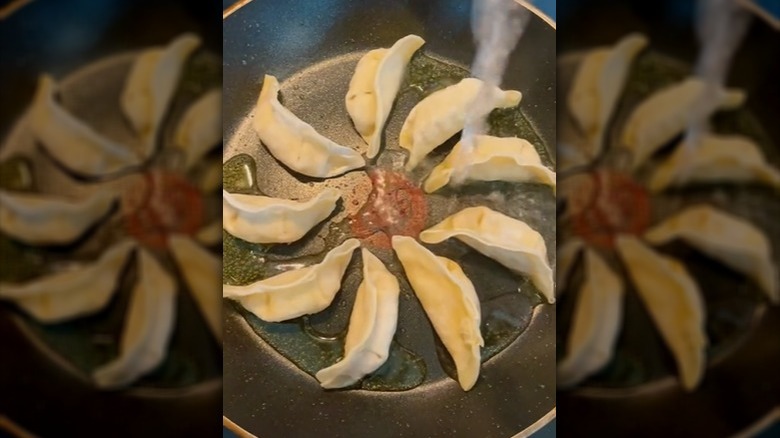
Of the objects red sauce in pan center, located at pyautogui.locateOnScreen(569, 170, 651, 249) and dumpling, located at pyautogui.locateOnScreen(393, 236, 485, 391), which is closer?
red sauce in pan center, located at pyautogui.locateOnScreen(569, 170, 651, 249)

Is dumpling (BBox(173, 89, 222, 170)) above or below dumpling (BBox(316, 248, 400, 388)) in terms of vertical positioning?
above

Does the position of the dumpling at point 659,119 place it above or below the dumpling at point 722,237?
above

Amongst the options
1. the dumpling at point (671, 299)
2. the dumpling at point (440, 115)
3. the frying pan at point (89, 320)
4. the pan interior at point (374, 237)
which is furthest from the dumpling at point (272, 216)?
the dumpling at point (671, 299)

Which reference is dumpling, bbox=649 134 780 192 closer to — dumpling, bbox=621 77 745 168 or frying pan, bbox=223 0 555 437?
dumpling, bbox=621 77 745 168

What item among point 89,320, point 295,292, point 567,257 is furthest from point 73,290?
point 295,292

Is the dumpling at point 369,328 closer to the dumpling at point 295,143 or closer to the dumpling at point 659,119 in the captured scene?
the dumpling at point 295,143

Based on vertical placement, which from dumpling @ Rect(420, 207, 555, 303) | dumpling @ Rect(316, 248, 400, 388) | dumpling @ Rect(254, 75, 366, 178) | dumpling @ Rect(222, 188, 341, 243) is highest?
dumpling @ Rect(254, 75, 366, 178)

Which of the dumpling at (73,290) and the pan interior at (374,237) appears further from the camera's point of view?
the pan interior at (374,237)

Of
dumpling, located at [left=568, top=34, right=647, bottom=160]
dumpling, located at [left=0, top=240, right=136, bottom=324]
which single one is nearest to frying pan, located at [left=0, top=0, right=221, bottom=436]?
dumpling, located at [left=0, top=240, right=136, bottom=324]
